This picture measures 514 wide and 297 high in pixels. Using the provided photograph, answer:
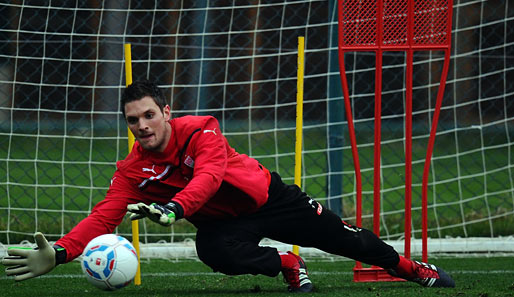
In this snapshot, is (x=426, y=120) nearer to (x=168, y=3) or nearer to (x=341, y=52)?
(x=168, y=3)

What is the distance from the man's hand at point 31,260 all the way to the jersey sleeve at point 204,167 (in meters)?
0.73

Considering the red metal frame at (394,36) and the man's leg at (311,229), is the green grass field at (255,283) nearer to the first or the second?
the man's leg at (311,229)

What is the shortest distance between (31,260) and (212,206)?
38.6 inches

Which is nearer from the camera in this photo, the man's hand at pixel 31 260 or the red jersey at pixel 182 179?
the man's hand at pixel 31 260

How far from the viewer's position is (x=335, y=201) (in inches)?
264

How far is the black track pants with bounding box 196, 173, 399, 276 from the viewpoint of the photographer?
430 centimetres

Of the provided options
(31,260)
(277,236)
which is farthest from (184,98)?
(31,260)

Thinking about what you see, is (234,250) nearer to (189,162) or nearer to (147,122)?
(189,162)

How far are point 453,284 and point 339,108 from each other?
2.20m

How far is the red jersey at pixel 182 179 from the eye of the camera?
4.13 meters

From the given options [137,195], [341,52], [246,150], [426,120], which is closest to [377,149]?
→ [341,52]

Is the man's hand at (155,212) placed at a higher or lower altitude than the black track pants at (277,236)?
higher

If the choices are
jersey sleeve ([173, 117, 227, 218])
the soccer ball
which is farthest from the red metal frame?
the soccer ball

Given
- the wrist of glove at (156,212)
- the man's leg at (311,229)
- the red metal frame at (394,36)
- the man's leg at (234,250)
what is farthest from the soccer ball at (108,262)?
the red metal frame at (394,36)
